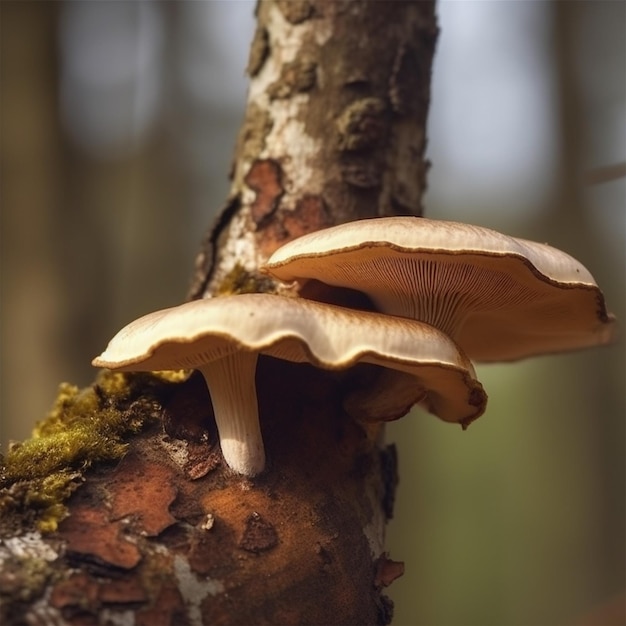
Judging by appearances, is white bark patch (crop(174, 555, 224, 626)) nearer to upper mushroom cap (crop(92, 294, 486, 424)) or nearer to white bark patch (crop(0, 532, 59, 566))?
white bark patch (crop(0, 532, 59, 566))

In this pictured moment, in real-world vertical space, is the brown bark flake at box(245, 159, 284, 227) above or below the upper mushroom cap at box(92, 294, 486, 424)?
above

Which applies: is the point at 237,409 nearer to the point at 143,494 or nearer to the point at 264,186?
the point at 143,494

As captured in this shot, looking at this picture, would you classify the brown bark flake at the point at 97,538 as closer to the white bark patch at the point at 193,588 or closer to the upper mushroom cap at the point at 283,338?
the white bark patch at the point at 193,588

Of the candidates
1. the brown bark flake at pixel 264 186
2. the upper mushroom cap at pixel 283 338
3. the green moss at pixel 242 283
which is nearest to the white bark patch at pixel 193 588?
the upper mushroom cap at pixel 283 338

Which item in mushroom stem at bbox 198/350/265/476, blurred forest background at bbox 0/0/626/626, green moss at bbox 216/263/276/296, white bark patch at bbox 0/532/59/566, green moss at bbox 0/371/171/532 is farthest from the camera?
blurred forest background at bbox 0/0/626/626

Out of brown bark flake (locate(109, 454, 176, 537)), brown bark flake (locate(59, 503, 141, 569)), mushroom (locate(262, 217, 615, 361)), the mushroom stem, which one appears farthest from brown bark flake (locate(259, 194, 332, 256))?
brown bark flake (locate(59, 503, 141, 569))

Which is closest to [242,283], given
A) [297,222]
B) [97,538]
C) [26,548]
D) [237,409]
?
[297,222]
